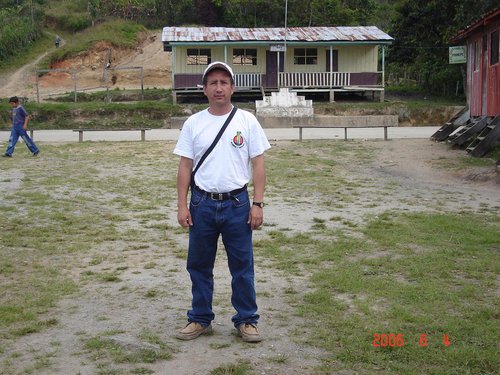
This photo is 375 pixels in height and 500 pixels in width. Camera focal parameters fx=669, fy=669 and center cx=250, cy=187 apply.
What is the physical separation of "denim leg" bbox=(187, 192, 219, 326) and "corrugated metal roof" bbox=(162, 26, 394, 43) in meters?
32.7

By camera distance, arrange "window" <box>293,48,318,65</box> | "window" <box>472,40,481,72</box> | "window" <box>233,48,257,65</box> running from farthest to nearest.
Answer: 1. "window" <box>293,48,318,65</box>
2. "window" <box>233,48,257,65</box>
3. "window" <box>472,40,481,72</box>

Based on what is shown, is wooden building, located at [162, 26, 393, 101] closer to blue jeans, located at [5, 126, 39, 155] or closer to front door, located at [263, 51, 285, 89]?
front door, located at [263, 51, 285, 89]

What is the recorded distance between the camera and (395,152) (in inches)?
715

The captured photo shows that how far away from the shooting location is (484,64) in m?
19.2

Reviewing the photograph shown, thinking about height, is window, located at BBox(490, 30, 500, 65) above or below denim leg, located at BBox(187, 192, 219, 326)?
above

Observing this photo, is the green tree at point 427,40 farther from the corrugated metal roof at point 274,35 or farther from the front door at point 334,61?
the front door at point 334,61

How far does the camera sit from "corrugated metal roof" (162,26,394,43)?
36.6 meters

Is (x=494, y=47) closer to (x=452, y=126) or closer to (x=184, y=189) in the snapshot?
(x=452, y=126)

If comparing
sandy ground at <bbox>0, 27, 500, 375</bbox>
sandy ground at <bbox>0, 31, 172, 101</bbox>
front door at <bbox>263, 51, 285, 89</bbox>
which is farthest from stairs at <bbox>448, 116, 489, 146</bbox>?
sandy ground at <bbox>0, 31, 172, 101</bbox>

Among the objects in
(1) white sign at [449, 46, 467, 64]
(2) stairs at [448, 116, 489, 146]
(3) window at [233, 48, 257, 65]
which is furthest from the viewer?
(3) window at [233, 48, 257, 65]

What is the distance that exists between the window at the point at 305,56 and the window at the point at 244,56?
2.41 m

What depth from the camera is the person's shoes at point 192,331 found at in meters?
4.47

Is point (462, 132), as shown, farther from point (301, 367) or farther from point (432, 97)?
point (432, 97)

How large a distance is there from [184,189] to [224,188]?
29 cm
